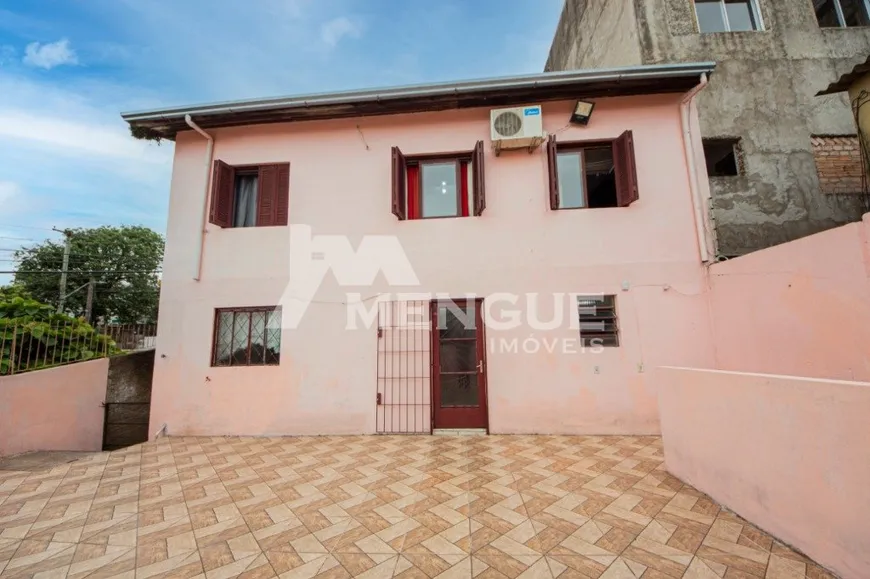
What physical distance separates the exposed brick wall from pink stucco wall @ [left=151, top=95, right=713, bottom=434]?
3453 mm

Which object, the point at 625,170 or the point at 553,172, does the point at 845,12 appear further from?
the point at 553,172

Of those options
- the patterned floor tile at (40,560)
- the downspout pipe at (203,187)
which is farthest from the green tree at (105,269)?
the patterned floor tile at (40,560)

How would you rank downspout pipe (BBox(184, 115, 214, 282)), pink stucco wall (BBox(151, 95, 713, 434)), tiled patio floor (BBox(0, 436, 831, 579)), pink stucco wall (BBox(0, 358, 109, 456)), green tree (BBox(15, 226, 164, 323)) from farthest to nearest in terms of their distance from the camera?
1. green tree (BBox(15, 226, 164, 323))
2. downspout pipe (BBox(184, 115, 214, 282))
3. pink stucco wall (BBox(151, 95, 713, 434))
4. pink stucco wall (BBox(0, 358, 109, 456))
5. tiled patio floor (BBox(0, 436, 831, 579))

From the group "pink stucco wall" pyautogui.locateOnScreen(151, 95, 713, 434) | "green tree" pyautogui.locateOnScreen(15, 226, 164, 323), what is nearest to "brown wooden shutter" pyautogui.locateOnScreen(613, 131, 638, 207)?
"pink stucco wall" pyautogui.locateOnScreen(151, 95, 713, 434)

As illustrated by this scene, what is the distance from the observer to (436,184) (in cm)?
540

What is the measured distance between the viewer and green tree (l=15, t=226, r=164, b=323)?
63.2 ft

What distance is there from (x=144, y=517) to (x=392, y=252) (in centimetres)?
389

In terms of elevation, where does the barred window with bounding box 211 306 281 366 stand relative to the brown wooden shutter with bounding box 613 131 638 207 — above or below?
below

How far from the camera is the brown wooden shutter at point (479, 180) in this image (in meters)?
4.98

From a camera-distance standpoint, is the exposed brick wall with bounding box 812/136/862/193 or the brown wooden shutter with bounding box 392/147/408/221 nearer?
the brown wooden shutter with bounding box 392/147/408/221

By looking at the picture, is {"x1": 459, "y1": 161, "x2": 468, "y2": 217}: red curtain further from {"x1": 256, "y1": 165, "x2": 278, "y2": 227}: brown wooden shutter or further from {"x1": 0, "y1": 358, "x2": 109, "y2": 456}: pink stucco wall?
{"x1": 0, "y1": 358, "x2": 109, "y2": 456}: pink stucco wall

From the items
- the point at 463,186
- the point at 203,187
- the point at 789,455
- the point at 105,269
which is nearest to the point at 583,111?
the point at 463,186

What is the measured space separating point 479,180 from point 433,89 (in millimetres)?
1591

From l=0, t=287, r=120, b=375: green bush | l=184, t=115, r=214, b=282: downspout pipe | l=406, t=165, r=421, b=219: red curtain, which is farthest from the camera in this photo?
l=406, t=165, r=421, b=219: red curtain
